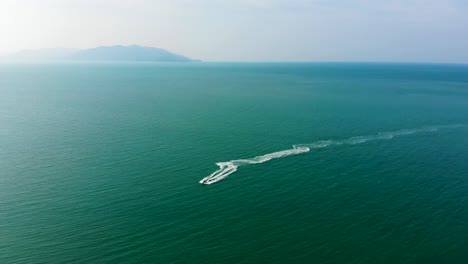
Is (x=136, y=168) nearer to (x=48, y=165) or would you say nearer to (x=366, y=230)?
(x=48, y=165)

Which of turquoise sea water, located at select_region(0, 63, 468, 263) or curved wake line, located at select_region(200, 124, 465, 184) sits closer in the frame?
turquoise sea water, located at select_region(0, 63, 468, 263)

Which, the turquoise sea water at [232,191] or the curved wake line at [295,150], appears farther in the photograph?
the curved wake line at [295,150]

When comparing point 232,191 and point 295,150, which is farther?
point 295,150

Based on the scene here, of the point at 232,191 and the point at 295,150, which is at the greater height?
the point at 295,150

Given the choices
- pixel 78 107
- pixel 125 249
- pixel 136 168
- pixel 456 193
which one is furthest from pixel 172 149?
pixel 78 107
